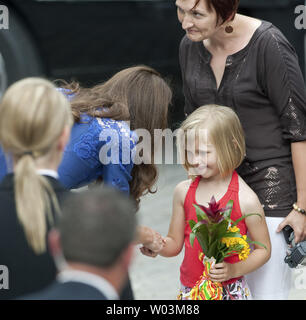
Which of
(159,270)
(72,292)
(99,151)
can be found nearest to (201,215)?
(99,151)

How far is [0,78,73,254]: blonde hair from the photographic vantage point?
75.3 inches

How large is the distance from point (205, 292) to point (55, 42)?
3.91m

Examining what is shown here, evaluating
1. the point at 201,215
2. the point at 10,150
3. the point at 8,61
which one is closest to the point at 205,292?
the point at 201,215

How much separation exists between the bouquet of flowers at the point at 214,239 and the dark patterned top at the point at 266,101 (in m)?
0.25

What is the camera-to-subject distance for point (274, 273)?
2980 mm

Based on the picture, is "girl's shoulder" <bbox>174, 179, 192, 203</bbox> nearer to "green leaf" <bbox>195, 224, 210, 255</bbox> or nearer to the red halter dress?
the red halter dress

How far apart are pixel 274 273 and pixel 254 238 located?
187mm

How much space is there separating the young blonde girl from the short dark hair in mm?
1287

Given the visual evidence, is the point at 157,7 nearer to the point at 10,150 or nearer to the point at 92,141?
the point at 92,141

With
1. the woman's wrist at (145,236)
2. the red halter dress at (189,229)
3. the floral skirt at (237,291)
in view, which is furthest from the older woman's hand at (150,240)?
the floral skirt at (237,291)

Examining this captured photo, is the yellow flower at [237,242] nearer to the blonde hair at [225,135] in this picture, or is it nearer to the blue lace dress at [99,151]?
the blonde hair at [225,135]

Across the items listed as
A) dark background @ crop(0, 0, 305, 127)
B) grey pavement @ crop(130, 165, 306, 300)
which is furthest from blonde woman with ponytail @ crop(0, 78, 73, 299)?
dark background @ crop(0, 0, 305, 127)

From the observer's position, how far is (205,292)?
2.85 metres
